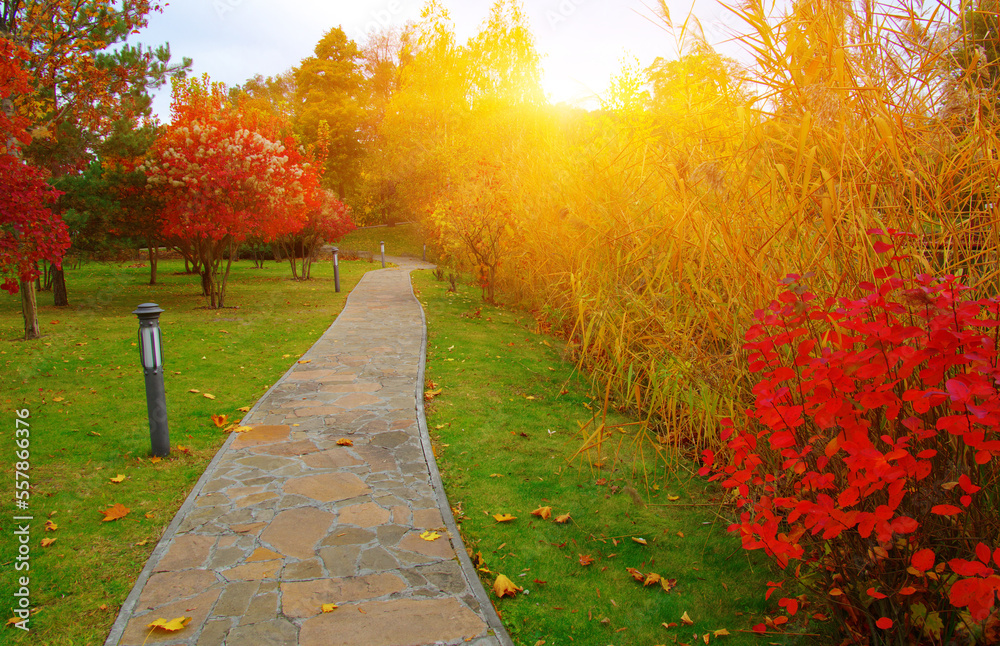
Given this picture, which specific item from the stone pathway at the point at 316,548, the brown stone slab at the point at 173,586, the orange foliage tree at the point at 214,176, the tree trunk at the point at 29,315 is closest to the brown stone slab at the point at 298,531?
the stone pathway at the point at 316,548

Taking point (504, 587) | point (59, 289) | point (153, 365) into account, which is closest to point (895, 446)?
point (504, 587)

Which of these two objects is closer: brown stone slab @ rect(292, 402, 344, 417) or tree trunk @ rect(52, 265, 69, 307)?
brown stone slab @ rect(292, 402, 344, 417)

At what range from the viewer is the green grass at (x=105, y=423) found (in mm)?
3037

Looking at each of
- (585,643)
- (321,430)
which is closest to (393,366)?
(321,430)

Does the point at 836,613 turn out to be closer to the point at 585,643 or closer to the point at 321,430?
the point at 585,643

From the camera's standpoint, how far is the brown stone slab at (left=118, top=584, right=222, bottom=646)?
2.61 meters

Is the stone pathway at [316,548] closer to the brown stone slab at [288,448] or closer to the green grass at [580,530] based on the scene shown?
the brown stone slab at [288,448]

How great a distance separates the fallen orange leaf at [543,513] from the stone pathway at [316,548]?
0.59 metres

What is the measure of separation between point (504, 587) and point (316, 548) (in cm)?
112

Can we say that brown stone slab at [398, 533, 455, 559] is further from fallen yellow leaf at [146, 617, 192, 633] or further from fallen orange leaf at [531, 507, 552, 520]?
fallen yellow leaf at [146, 617, 192, 633]

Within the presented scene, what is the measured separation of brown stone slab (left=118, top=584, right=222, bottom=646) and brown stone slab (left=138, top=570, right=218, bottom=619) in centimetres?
6

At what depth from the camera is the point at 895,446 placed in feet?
6.33

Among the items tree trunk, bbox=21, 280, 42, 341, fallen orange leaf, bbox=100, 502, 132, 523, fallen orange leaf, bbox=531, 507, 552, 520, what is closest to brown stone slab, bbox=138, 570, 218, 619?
fallen orange leaf, bbox=100, 502, 132, 523

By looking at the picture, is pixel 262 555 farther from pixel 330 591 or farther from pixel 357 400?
pixel 357 400
